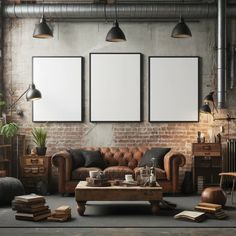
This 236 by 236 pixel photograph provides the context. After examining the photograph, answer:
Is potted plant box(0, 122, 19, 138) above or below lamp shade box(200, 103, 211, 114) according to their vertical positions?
below

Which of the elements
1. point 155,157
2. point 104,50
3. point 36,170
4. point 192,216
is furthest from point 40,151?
point 192,216

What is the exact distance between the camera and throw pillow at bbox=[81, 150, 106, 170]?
28.6 ft

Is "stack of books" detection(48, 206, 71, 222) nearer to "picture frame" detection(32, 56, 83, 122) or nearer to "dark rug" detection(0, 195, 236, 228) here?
"dark rug" detection(0, 195, 236, 228)

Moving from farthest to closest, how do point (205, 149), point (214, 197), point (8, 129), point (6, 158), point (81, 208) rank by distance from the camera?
1. point (6, 158)
2. point (205, 149)
3. point (8, 129)
4. point (214, 197)
5. point (81, 208)

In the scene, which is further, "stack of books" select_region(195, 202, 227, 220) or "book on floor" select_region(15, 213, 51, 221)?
"stack of books" select_region(195, 202, 227, 220)

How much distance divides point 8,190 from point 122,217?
216 cm

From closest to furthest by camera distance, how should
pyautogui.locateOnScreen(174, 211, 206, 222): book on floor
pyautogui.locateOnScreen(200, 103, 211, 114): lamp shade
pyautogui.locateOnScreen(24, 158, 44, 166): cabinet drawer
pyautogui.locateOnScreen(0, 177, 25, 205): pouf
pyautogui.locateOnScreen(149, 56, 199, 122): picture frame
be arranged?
pyautogui.locateOnScreen(174, 211, 206, 222): book on floor → pyautogui.locateOnScreen(0, 177, 25, 205): pouf → pyautogui.locateOnScreen(24, 158, 44, 166): cabinet drawer → pyautogui.locateOnScreen(200, 103, 211, 114): lamp shade → pyautogui.locateOnScreen(149, 56, 199, 122): picture frame

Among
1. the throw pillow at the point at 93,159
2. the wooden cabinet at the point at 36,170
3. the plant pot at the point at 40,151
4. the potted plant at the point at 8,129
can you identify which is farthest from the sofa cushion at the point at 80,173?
the potted plant at the point at 8,129

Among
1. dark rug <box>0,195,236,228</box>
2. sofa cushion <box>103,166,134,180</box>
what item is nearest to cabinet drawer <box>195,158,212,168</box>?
dark rug <box>0,195,236,228</box>

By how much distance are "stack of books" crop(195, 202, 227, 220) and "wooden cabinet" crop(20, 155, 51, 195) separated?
344 centimetres

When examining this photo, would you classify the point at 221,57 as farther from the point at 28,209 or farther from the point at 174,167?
the point at 28,209

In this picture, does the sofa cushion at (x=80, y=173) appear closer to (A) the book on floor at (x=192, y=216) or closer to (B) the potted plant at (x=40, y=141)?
(B) the potted plant at (x=40, y=141)

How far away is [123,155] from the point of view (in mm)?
9148

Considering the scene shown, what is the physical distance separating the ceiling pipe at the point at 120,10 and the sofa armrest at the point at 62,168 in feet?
9.82
